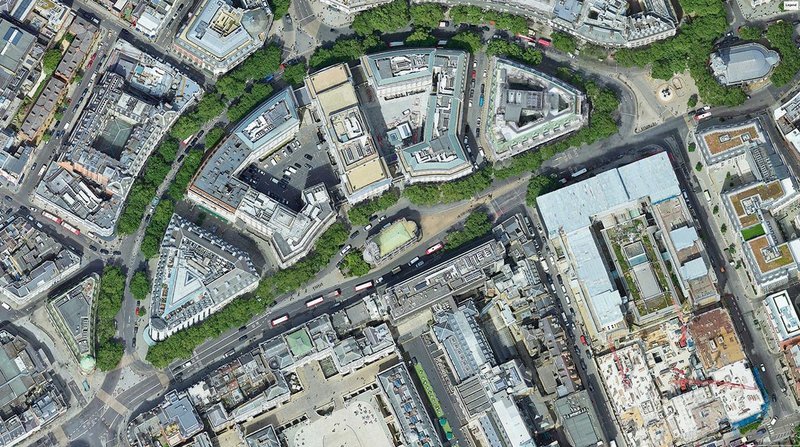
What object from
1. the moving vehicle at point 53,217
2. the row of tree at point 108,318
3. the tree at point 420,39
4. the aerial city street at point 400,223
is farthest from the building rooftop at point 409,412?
the moving vehicle at point 53,217

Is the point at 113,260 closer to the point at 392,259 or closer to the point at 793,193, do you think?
the point at 392,259

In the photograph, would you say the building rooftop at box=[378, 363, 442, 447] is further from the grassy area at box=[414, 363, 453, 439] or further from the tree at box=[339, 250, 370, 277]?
the tree at box=[339, 250, 370, 277]

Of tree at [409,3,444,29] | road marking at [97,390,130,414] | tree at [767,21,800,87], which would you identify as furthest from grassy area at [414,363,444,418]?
tree at [767,21,800,87]

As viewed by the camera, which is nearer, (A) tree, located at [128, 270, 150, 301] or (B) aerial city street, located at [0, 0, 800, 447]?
(B) aerial city street, located at [0, 0, 800, 447]

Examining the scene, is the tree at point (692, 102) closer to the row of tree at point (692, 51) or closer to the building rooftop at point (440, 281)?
the row of tree at point (692, 51)

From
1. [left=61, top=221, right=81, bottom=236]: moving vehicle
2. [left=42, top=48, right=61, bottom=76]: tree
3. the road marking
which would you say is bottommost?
the road marking

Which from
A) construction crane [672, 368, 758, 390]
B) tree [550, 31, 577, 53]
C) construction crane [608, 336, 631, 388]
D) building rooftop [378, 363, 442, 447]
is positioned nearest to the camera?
construction crane [672, 368, 758, 390]

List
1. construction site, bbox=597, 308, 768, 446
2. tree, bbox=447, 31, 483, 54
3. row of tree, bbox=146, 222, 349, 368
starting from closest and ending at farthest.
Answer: construction site, bbox=597, 308, 768, 446 → row of tree, bbox=146, 222, 349, 368 → tree, bbox=447, 31, 483, 54
